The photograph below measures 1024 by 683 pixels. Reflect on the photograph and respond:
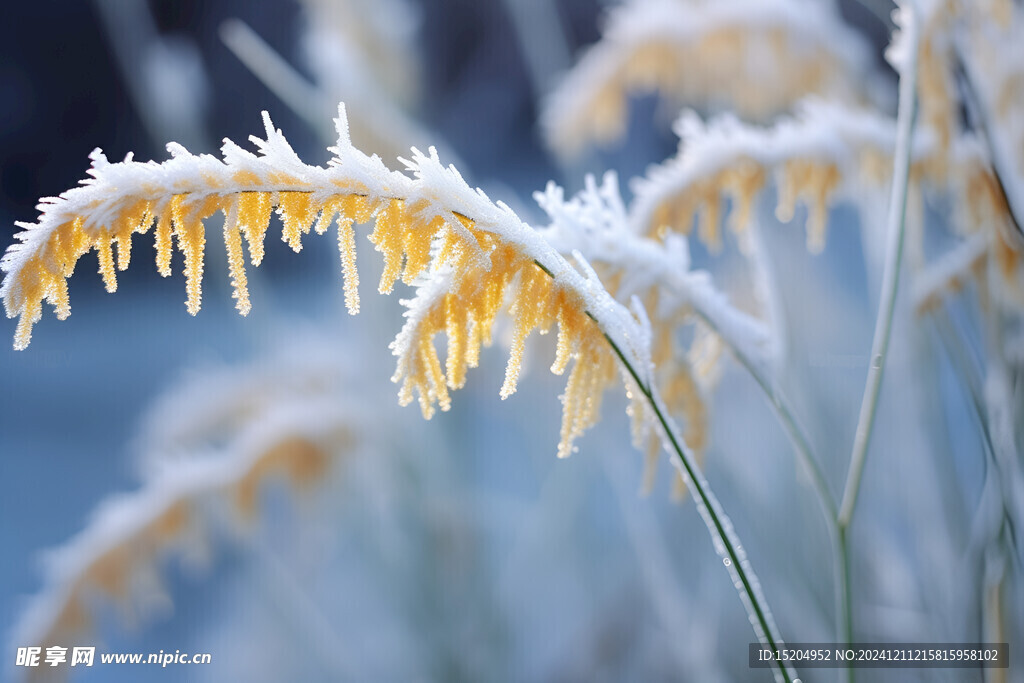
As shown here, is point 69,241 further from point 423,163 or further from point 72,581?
point 72,581

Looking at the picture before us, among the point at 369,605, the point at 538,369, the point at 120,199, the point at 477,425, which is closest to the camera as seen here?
the point at 120,199

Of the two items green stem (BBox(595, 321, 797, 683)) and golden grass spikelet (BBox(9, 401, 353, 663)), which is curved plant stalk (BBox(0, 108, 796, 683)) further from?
golden grass spikelet (BBox(9, 401, 353, 663))

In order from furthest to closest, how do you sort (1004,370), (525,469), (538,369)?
(525,469), (538,369), (1004,370)

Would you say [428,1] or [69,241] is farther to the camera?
[428,1]

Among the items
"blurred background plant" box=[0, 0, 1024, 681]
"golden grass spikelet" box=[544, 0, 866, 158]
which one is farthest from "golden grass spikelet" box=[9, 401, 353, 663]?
"golden grass spikelet" box=[544, 0, 866, 158]

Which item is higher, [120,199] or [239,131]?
[239,131]

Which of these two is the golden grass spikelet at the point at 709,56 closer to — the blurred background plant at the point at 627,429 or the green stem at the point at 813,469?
the blurred background plant at the point at 627,429

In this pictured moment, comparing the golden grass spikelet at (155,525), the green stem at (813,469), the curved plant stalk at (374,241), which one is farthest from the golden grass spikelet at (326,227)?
the golden grass spikelet at (155,525)

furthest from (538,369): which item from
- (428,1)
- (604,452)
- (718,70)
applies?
(428,1)
